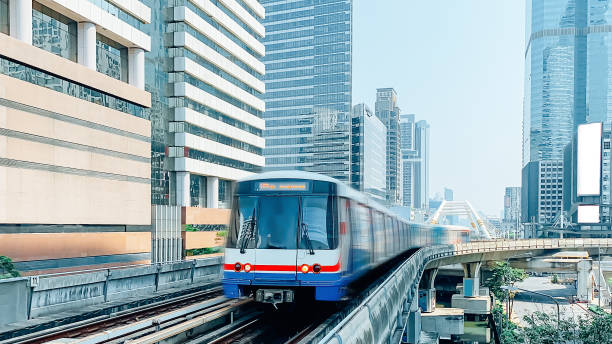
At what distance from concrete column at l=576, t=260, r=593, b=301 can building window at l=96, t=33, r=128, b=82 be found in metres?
69.0

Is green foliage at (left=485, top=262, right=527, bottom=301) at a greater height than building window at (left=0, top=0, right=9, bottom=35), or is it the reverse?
building window at (left=0, top=0, right=9, bottom=35)

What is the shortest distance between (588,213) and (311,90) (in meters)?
77.0

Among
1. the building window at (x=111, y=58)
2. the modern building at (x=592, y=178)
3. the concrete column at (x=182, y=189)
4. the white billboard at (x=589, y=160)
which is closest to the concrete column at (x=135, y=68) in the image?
the building window at (x=111, y=58)

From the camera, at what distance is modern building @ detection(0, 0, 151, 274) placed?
30359 mm

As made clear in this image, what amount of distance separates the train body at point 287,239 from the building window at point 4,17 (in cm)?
2405

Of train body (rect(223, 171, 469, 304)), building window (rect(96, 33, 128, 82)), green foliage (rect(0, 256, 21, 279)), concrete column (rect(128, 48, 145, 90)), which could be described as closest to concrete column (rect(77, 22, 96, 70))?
building window (rect(96, 33, 128, 82))

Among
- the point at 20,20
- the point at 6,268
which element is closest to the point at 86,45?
the point at 20,20

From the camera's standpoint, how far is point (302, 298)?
44.8 ft

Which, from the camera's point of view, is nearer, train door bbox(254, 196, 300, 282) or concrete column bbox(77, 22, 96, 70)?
train door bbox(254, 196, 300, 282)

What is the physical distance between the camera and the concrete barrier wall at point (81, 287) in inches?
526

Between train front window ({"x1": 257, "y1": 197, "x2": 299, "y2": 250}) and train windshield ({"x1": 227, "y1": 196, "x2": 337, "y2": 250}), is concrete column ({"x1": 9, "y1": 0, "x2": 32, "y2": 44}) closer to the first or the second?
train windshield ({"x1": 227, "y1": 196, "x2": 337, "y2": 250})

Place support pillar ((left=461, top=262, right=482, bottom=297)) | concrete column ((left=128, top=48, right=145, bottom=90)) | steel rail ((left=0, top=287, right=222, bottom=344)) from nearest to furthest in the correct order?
steel rail ((left=0, top=287, right=222, bottom=344))
concrete column ((left=128, top=48, right=145, bottom=90))
support pillar ((left=461, top=262, right=482, bottom=297))

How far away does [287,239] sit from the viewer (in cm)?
1327

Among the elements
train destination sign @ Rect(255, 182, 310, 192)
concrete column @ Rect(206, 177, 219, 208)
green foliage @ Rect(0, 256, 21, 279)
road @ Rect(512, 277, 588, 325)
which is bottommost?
road @ Rect(512, 277, 588, 325)
